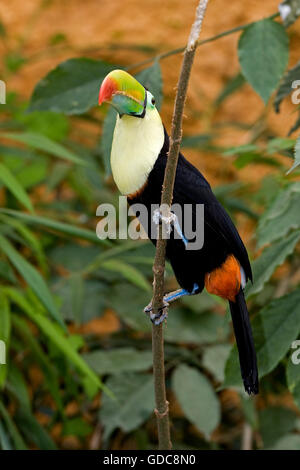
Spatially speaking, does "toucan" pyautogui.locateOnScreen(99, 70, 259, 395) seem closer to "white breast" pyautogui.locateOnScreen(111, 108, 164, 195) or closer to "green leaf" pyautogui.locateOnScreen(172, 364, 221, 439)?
"white breast" pyautogui.locateOnScreen(111, 108, 164, 195)

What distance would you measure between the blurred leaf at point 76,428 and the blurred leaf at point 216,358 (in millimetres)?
343

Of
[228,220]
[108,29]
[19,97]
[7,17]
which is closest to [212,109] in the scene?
[108,29]

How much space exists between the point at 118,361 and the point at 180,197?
30.9 inches

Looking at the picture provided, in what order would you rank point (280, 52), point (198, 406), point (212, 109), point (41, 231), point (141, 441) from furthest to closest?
point (212, 109) < point (41, 231) < point (141, 441) < point (198, 406) < point (280, 52)

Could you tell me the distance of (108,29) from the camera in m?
2.56

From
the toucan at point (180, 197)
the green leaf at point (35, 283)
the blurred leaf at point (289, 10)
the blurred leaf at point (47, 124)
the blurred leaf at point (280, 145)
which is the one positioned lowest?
the toucan at point (180, 197)

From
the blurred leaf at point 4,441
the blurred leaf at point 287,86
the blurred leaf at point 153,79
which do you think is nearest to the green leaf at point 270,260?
the blurred leaf at point 287,86

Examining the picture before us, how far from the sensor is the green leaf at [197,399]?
1.53 metres

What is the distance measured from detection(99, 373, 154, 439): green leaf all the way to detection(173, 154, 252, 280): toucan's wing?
705 mm

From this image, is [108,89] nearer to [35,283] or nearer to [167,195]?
[167,195]

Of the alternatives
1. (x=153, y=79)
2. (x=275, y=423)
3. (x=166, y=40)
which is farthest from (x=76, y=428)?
(x=166, y=40)

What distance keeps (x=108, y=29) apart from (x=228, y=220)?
176cm

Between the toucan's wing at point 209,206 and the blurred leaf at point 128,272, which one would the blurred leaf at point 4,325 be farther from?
the toucan's wing at point 209,206

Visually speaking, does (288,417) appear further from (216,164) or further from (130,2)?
(130,2)
